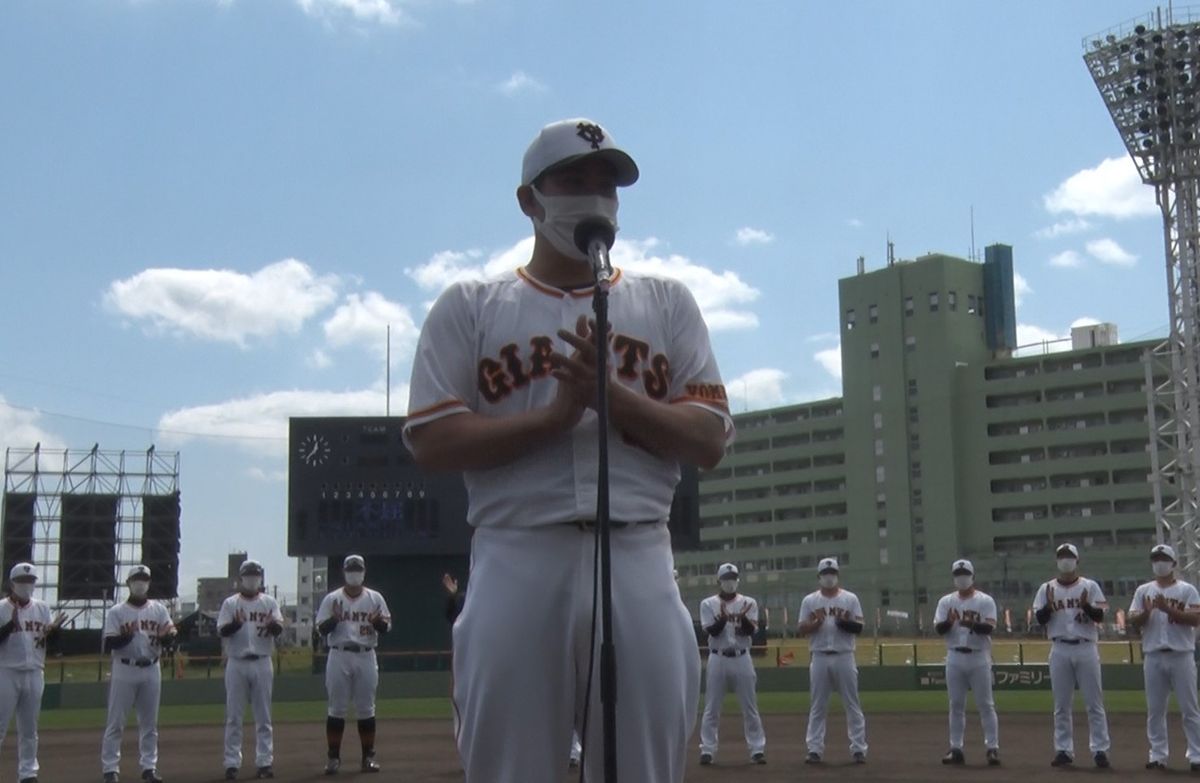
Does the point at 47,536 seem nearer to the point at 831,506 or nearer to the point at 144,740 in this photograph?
the point at 144,740

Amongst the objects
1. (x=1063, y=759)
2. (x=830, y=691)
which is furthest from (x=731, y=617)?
(x=1063, y=759)

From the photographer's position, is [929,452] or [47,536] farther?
[929,452]

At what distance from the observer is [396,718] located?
26953mm

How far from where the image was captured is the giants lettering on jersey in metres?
3.44

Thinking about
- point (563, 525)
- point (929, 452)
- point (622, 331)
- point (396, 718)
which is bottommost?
point (396, 718)

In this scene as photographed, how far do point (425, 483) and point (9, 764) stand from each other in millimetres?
14393

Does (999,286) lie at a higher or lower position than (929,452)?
higher

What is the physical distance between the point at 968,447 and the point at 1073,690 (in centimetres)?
7916

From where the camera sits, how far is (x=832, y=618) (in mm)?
18844

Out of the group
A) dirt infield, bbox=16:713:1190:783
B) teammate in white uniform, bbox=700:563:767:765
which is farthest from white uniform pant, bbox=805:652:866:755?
teammate in white uniform, bbox=700:563:767:765

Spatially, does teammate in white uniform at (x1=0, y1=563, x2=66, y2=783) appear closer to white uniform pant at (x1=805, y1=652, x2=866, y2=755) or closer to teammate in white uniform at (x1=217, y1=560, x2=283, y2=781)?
teammate in white uniform at (x1=217, y1=560, x2=283, y2=781)

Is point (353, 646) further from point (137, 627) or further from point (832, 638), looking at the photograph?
point (832, 638)

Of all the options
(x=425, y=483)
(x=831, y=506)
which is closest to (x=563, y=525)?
(x=425, y=483)

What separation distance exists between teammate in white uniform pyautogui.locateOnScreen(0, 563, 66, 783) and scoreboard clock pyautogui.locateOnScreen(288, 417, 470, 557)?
15577 millimetres
